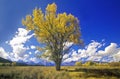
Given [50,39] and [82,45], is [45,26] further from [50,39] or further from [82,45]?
[82,45]

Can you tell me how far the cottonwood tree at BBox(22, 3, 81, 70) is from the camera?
42.3 meters

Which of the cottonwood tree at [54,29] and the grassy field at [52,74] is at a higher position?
the cottonwood tree at [54,29]

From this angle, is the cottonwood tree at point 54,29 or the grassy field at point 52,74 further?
the cottonwood tree at point 54,29

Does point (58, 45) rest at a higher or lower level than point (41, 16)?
lower

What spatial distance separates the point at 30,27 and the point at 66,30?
671 cm

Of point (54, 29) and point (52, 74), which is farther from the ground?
point (54, 29)

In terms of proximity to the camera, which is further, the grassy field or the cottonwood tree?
the cottonwood tree

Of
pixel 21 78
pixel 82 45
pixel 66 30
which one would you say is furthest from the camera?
pixel 82 45

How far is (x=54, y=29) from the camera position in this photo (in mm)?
42312

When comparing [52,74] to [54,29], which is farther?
[54,29]

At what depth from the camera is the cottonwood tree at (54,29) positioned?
42281mm

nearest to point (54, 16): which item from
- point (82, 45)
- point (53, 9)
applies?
point (53, 9)

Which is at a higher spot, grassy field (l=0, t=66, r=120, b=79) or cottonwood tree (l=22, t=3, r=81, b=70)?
cottonwood tree (l=22, t=3, r=81, b=70)

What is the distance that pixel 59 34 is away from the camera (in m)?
42.8
